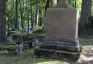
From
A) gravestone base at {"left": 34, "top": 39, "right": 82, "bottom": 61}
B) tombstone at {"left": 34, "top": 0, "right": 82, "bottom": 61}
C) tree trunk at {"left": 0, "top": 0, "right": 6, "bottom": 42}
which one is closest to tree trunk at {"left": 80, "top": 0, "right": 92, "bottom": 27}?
tombstone at {"left": 34, "top": 0, "right": 82, "bottom": 61}

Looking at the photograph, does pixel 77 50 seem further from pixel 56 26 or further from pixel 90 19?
pixel 90 19

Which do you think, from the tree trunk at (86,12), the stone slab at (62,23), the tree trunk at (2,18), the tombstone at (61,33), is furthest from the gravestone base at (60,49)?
the tree trunk at (2,18)

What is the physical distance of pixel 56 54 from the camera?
534 centimetres

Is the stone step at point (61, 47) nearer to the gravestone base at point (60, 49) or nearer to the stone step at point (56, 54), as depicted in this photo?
the gravestone base at point (60, 49)

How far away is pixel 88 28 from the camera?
10805 mm

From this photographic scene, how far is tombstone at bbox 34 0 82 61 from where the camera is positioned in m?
5.38

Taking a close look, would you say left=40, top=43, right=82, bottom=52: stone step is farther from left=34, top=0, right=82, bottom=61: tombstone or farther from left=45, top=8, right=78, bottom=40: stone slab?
left=45, top=8, right=78, bottom=40: stone slab

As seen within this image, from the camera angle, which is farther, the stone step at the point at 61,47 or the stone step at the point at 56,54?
the stone step at the point at 61,47

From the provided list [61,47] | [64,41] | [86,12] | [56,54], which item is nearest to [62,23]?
[64,41]

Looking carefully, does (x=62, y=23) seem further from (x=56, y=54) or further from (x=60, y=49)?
(x=56, y=54)

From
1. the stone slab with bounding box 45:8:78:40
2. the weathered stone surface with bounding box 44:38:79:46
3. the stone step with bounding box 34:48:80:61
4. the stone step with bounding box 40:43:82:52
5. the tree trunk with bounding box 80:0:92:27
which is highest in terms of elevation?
the tree trunk with bounding box 80:0:92:27

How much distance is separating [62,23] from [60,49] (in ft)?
4.39

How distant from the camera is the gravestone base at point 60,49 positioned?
16.8 ft

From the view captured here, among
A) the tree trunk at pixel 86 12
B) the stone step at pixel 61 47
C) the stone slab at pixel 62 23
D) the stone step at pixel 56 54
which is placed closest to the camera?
the stone step at pixel 56 54
